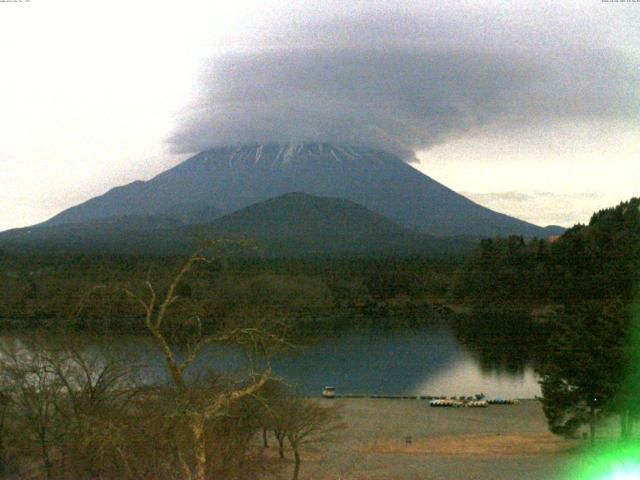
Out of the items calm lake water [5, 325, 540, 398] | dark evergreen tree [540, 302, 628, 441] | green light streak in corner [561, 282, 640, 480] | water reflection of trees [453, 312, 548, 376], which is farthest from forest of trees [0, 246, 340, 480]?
water reflection of trees [453, 312, 548, 376]

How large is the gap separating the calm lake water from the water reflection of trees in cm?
17

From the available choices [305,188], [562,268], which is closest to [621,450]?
[562,268]

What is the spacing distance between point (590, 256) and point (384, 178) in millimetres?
76137

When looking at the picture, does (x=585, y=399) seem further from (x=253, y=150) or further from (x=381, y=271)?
(x=253, y=150)

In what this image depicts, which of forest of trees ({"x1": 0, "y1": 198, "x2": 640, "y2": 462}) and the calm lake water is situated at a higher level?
forest of trees ({"x1": 0, "y1": 198, "x2": 640, "y2": 462})

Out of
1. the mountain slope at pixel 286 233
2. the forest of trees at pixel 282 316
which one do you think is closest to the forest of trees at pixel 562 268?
the forest of trees at pixel 282 316

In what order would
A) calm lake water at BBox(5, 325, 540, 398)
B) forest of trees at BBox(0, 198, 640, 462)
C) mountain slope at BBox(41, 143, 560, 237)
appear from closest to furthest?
forest of trees at BBox(0, 198, 640, 462), calm lake water at BBox(5, 325, 540, 398), mountain slope at BBox(41, 143, 560, 237)

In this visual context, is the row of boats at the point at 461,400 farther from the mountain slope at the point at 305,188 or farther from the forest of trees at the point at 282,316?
the mountain slope at the point at 305,188

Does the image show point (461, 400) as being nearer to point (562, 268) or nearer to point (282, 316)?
point (282, 316)

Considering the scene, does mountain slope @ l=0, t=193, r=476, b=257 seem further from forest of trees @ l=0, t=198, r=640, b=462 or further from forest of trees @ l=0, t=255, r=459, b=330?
forest of trees @ l=0, t=198, r=640, b=462

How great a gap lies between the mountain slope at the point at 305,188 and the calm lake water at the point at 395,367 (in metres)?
69.7

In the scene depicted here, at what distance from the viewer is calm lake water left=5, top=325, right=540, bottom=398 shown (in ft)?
75.9

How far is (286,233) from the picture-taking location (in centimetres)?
8219

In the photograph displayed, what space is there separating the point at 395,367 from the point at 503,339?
32.4ft
